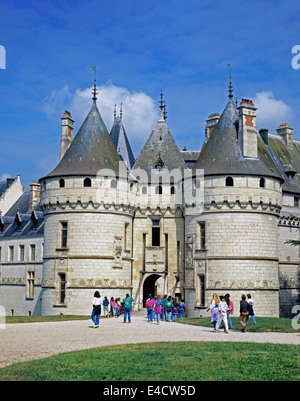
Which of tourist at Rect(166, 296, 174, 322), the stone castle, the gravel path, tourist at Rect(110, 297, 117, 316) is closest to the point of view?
the gravel path

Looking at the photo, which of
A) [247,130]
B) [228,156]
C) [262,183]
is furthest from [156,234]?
[247,130]

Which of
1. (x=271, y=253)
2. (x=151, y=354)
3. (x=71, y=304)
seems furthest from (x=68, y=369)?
(x=271, y=253)

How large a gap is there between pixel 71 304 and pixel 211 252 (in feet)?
29.2

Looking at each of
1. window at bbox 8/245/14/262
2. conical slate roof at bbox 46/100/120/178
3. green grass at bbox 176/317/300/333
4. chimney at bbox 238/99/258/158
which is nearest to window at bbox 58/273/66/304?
conical slate roof at bbox 46/100/120/178

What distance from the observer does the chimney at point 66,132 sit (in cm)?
4016

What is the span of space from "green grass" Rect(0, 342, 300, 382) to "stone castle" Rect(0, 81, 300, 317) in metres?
16.9

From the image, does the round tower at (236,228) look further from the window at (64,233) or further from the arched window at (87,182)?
the window at (64,233)

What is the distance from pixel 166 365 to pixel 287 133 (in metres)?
36.5

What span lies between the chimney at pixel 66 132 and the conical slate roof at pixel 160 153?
5.48 meters

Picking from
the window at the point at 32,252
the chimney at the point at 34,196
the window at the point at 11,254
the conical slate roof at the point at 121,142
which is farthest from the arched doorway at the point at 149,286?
the chimney at the point at 34,196

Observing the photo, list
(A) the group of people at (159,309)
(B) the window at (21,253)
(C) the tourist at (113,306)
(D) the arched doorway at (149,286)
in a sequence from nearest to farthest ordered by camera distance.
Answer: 1. (A) the group of people at (159,309)
2. (C) the tourist at (113,306)
3. (D) the arched doorway at (149,286)
4. (B) the window at (21,253)

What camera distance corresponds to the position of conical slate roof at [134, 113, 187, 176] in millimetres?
38844

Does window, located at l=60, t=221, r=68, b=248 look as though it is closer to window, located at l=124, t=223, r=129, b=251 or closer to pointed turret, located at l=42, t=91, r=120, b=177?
pointed turret, located at l=42, t=91, r=120, b=177

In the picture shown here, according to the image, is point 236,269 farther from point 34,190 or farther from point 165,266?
point 34,190
